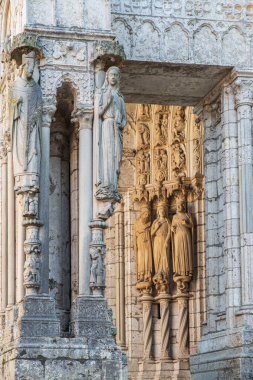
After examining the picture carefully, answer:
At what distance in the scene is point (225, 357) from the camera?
18734 millimetres

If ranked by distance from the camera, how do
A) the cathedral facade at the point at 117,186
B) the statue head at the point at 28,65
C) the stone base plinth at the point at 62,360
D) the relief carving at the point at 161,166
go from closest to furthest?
the stone base plinth at the point at 62,360 → the cathedral facade at the point at 117,186 → the statue head at the point at 28,65 → the relief carving at the point at 161,166

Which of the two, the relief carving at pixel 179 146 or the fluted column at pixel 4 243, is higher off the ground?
Answer: the relief carving at pixel 179 146

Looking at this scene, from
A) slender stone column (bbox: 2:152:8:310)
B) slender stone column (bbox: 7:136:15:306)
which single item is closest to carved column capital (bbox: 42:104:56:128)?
slender stone column (bbox: 7:136:15:306)

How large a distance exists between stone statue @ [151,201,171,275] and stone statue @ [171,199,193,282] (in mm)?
263

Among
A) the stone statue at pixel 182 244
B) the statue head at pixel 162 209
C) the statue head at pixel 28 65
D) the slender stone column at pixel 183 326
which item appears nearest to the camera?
the statue head at pixel 28 65

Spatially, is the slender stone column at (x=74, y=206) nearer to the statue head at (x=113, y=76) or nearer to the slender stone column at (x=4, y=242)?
the statue head at (x=113, y=76)

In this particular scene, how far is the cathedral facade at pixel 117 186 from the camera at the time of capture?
55.5ft

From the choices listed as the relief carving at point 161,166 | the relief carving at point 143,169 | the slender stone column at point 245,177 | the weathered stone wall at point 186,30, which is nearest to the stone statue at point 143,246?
the relief carving at point 143,169

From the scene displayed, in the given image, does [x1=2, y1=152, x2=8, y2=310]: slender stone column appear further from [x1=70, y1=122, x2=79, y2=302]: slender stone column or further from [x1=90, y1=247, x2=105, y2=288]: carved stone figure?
[x1=90, y1=247, x2=105, y2=288]: carved stone figure

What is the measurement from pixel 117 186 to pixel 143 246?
5.80m

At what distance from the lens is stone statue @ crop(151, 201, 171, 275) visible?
2253 cm

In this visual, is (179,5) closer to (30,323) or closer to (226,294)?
(226,294)

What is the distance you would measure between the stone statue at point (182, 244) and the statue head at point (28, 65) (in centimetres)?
582

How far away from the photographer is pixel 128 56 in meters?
18.7
